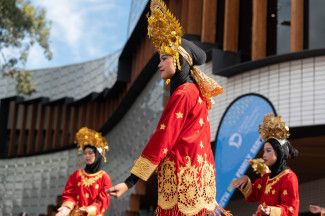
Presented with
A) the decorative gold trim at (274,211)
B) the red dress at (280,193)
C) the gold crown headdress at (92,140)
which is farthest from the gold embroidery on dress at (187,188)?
the gold crown headdress at (92,140)

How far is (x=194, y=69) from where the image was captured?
5.40 m

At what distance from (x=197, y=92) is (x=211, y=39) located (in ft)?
25.7

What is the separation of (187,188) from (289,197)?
1.86 metres

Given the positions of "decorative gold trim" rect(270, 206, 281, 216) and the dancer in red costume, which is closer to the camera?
the dancer in red costume

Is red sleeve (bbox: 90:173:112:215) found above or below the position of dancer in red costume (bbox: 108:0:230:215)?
below

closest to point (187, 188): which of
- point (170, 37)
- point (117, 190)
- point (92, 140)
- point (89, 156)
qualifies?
point (117, 190)

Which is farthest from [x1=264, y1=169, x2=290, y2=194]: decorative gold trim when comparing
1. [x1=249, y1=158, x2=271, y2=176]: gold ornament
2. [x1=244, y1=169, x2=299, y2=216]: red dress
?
[x1=249, y1=158, x2=271, y2=176]: gold ornament

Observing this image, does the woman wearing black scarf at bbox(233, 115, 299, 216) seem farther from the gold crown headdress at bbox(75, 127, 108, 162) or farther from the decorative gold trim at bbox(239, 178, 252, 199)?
the gold crown headdress at bbox(75, 127, 108, 162)

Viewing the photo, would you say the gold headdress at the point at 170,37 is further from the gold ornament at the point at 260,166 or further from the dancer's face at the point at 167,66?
the gold ornament at the point at 260,166

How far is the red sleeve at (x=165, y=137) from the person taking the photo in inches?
191

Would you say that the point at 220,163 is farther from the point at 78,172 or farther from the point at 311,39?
the point at 78,172

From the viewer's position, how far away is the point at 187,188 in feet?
16.4

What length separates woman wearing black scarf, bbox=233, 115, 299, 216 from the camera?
651 centimetres

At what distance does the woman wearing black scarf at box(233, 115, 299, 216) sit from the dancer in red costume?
1.48 metres
